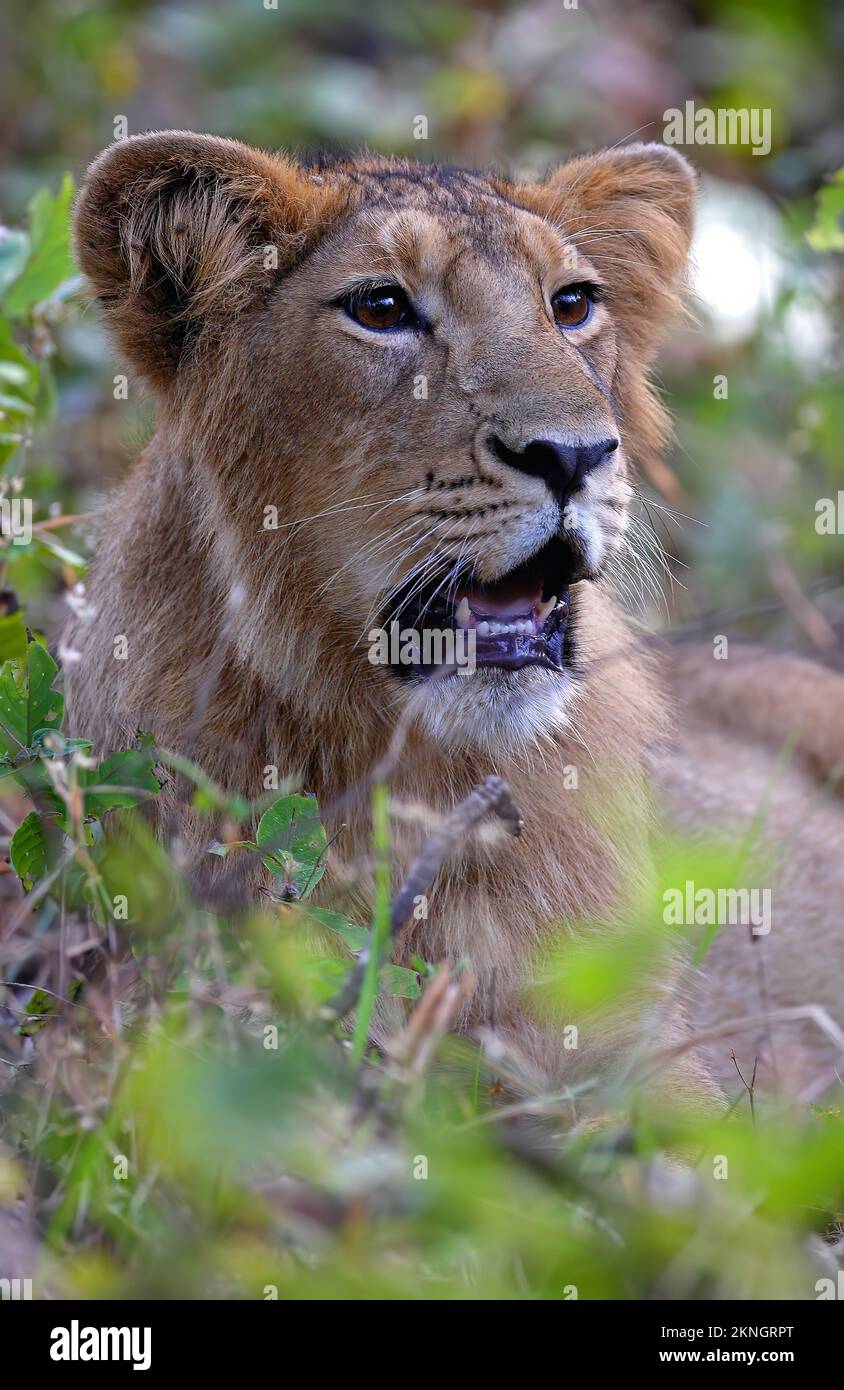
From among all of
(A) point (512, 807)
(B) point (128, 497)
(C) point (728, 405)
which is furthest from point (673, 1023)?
(C) point (728, 405)

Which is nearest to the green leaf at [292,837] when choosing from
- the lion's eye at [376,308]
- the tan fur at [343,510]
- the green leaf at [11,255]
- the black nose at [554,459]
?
the tan fur at [343,510]

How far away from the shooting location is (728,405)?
7434mm

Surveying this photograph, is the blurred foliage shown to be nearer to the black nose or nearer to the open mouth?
the open mouth

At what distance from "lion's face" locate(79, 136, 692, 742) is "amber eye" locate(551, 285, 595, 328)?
39 mm

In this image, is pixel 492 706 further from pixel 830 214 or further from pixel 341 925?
pixel 830 214

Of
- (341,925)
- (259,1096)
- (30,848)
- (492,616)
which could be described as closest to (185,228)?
(492,616)

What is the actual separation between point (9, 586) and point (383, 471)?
1.22 metres

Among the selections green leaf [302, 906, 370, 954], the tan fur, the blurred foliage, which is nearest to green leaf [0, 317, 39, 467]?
the blurred foliage

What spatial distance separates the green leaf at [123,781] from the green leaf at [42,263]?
1.43 meters

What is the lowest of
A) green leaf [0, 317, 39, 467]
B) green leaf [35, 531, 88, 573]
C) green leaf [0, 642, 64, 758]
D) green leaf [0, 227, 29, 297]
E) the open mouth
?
green leaf [0, 642, 64, 758]

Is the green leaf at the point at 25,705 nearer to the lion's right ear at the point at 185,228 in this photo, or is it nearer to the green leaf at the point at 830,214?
the lion's right ear at the point at 185,228

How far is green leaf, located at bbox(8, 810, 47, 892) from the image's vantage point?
10.2 ft

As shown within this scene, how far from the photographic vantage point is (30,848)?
313 centimetres

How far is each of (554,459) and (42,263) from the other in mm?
1485
